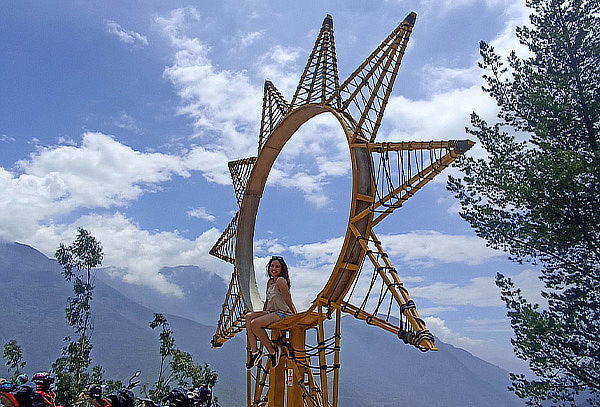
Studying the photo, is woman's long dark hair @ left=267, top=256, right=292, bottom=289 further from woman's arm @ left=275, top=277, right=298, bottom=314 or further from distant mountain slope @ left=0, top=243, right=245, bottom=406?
distant mountain slope @ left=0, top=243, right=245, bottom=406

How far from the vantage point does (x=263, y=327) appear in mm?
6254

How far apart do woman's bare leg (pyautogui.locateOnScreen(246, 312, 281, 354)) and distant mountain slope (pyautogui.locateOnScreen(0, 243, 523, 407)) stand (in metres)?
56.8

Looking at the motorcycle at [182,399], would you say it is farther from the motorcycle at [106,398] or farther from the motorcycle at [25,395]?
the motorcycle at [25,395]

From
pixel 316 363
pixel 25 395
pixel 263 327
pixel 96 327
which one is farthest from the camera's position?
pixel 96 327

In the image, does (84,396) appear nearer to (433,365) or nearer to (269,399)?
(269,399)

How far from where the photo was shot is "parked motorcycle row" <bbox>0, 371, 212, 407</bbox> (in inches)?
223

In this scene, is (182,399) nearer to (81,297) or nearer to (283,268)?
(283,268)

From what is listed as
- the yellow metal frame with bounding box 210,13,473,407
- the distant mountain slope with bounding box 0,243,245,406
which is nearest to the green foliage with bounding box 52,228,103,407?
the yellow metal frame with bounding box 210,13,473,407

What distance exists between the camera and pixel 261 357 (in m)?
6.59

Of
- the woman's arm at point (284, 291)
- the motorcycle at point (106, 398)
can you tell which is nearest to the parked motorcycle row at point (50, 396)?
the motorcycle at point (106, 398)

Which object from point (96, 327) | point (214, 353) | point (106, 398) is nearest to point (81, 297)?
point (106, 398)

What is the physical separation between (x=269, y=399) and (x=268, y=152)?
10.7 feet

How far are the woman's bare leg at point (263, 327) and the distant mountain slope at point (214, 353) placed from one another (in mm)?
56771

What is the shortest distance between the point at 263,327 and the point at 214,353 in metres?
81.5
